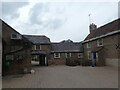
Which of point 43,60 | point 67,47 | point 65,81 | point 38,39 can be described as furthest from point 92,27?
point 65,81

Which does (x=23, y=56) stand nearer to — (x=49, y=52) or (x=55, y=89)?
(x=55, y=89)

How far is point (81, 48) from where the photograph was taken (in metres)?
50.2

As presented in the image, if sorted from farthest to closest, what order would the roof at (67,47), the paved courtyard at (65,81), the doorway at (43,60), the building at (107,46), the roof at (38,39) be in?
the roof at (67,47), the roof at (38,39), the doorway at (43,60), the building at (107,46), the paved courtyard at (65,81)

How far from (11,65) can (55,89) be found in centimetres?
1324

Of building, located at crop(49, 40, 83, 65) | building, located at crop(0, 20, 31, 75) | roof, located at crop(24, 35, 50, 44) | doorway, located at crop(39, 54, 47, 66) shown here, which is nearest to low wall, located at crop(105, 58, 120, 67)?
building, located at crop(49, 40, 83, 65)

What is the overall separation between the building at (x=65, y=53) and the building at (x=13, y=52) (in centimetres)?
1949

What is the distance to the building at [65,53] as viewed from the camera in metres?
47.0

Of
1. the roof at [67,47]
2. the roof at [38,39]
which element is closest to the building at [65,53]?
the roof at [67,47]

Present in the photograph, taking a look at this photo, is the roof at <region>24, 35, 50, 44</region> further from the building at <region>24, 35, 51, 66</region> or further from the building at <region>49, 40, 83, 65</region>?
the building at <region>49, 40, 83, 65</region>

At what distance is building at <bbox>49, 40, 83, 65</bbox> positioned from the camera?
47.0 metres

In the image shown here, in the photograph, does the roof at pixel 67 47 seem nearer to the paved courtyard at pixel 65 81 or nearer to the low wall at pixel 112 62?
the low wall at pixel 112 62

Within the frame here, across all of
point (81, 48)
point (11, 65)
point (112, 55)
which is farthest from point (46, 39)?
point (11, 65)

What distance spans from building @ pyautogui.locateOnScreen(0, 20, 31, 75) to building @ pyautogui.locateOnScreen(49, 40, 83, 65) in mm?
19490

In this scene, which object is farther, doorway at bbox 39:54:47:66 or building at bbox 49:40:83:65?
building at bbox 49:40:83:65
